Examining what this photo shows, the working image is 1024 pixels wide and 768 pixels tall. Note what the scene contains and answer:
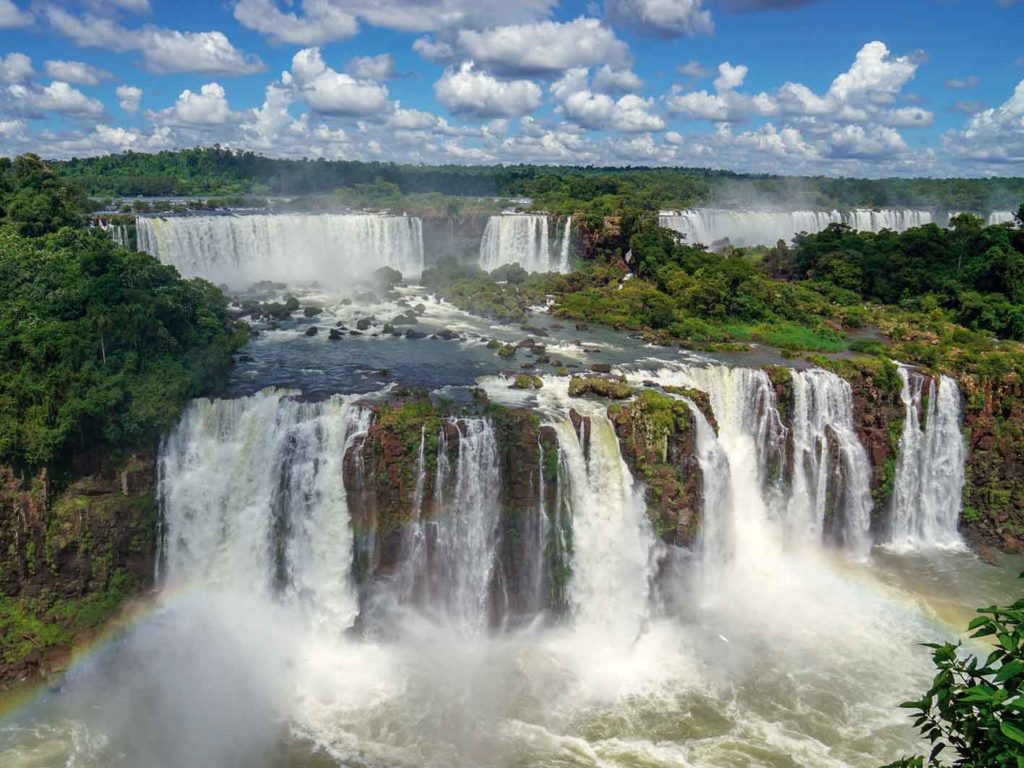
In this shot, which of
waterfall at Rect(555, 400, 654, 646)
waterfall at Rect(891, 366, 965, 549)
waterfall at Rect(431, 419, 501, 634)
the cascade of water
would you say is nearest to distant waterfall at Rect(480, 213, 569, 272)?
the cascade of water

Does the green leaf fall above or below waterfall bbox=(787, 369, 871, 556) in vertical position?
above

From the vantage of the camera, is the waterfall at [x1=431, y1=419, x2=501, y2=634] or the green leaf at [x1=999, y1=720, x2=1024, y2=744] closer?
the green leaf at [x1=999, y1=720, x2=1024, y2=744]

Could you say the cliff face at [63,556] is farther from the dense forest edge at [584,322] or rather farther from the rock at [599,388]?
the rock at [599,388]

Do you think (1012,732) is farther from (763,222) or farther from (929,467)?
(763,222)

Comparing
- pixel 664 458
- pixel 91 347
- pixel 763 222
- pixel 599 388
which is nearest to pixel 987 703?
pixel 664 458

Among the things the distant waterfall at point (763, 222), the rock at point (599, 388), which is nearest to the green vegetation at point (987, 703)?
the rock at point (599, 388)

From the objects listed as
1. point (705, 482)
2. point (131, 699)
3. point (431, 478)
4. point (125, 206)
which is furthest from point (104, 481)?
point (125, 206)

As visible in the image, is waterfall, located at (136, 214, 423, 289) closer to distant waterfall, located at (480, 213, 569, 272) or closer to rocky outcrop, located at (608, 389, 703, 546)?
distant waterfall, located at (480, 213, 569, 272)
